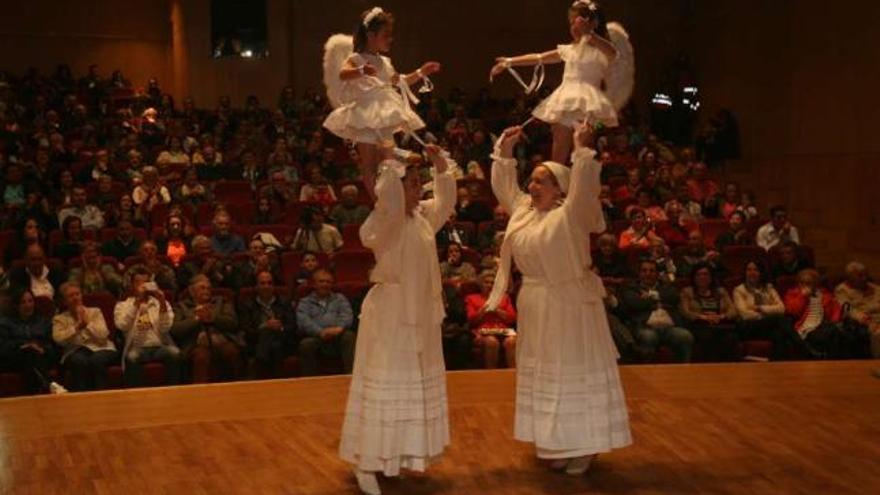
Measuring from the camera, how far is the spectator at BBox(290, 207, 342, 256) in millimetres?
9664

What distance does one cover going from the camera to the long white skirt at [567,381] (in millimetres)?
5219

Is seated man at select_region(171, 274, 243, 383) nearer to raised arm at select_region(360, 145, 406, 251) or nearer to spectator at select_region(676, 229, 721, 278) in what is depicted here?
raised arm at select_region(360, 145, 406, 251)

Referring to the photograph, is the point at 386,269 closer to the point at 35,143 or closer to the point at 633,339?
the point at 633,339

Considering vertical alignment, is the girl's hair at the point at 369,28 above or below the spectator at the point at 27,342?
above

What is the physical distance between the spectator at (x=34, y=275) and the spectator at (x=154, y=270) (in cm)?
55

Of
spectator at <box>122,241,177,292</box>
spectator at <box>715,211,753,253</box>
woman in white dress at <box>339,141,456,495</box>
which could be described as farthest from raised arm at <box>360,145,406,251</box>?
spectator at <box>715,211,753,253</box>

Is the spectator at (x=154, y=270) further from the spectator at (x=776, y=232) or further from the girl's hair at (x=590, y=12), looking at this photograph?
the spectator at (x=776, y=232)

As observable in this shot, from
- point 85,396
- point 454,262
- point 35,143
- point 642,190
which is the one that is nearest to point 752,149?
point 642,190

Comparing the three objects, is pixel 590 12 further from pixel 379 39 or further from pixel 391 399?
pixel 391 399

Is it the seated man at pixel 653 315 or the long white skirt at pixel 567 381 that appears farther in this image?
the seated man at pixel 653 315

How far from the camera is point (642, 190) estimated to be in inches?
438

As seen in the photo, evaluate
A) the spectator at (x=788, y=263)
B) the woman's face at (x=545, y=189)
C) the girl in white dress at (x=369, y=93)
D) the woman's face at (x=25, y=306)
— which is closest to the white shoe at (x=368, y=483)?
the girl in white dress at (x=369, y=93)

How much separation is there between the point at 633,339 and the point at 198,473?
3.91m

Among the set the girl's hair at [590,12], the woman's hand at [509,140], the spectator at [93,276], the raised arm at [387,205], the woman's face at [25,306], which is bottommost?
the woman's face at [25,306]
